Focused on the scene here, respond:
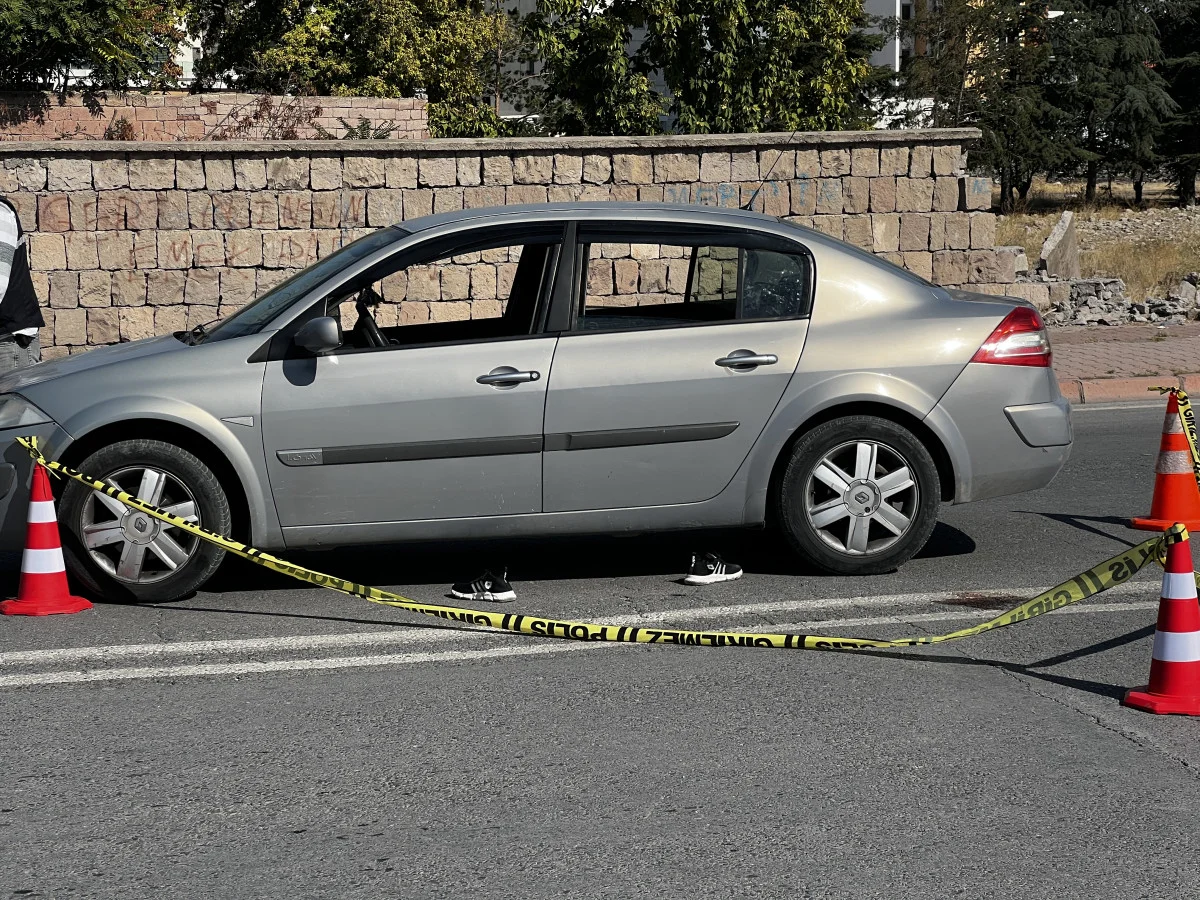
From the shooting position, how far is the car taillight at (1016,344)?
21.2 feet

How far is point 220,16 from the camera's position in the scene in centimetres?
2952

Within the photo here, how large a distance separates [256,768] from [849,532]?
3.04 meters

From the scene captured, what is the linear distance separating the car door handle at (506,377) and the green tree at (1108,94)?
43.1 meters

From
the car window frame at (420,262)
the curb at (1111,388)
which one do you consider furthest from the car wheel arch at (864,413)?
the curb at (1111,388)

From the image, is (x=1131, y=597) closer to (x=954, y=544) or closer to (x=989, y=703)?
(x=954, y=544)

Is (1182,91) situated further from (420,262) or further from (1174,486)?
(420,262)

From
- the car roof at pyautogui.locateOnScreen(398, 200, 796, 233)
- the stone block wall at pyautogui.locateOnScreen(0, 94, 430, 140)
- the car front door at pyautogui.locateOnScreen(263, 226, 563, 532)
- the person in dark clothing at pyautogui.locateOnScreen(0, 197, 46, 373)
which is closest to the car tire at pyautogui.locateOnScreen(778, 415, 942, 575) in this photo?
the car roof at pyautogui.locateOnScreen(398, 200, 796, 233)

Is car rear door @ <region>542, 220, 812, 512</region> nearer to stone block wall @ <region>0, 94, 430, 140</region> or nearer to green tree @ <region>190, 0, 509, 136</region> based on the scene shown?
stone block wall @ <region>0, 94, 430, 140</region>

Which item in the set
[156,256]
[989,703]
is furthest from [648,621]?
[156,256]

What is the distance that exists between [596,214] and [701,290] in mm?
575

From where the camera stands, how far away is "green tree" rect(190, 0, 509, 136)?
89.0 feet

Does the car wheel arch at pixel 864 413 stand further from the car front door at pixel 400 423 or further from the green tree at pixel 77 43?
the green tree at pixel 77 43

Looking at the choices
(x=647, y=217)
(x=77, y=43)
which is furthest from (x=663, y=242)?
(x=77, y=43)

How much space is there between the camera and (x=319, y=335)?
5.87m
